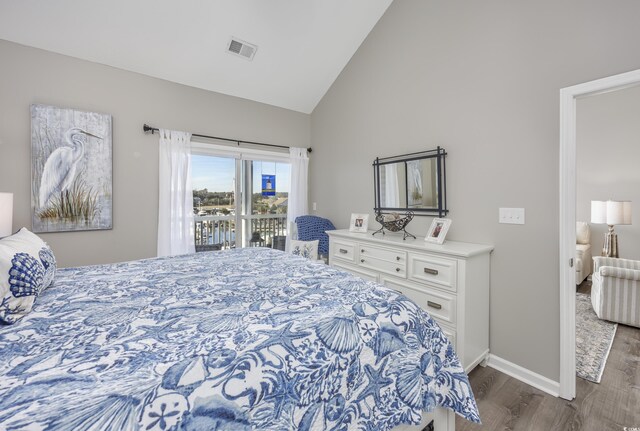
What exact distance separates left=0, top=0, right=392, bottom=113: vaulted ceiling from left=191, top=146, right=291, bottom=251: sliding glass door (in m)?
0.83

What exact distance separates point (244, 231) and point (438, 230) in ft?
8.13

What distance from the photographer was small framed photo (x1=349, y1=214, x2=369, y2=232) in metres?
3.09

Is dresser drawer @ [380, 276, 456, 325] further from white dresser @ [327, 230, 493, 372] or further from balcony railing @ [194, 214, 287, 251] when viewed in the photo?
balcony railing @ [194, 214, 287, 251]

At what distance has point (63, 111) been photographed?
252 centimetres

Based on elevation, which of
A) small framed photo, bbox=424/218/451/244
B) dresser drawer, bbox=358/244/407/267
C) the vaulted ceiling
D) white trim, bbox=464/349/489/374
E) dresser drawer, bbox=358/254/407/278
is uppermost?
the vaulted ceiling

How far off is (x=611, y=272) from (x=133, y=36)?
16.7 feet

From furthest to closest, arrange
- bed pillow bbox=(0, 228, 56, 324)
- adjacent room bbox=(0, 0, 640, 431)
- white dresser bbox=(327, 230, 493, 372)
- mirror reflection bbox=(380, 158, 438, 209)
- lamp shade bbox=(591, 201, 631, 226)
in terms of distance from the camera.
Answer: lamp shade bbox=(591, 201, 631, 226) → mirror reflection bbox=(380, 158, 438, 209) → white dresser bbox=(327, 230, 493, 372) → bed pillow bbox=(0, 228, 56, 324) → adjacent room bbox=(0, 0, 640, 431)

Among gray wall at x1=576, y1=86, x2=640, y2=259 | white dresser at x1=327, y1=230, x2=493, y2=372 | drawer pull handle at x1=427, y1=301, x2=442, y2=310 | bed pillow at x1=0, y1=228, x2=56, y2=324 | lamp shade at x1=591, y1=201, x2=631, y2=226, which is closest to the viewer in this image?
bed pillow at x1=0, y1=228, x2=56, y2=324

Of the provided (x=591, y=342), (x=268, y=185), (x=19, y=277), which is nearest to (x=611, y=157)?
(x=591, y=342)

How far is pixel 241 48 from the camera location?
118 inches

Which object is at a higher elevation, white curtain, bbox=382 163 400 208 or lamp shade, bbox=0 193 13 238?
white curtain, bbox=382 163 400 208

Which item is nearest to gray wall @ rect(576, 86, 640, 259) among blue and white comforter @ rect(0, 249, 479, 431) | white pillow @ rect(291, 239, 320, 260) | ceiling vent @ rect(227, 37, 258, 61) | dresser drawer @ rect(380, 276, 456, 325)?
dresser drawer @ rect(380, 276, 456, 325)

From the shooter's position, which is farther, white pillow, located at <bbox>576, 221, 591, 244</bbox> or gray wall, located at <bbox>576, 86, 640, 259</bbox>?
white pillow, located at <bbox>576, 221, 591, 244</bbox>

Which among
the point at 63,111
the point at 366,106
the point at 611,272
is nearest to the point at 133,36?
the point at 63,111
